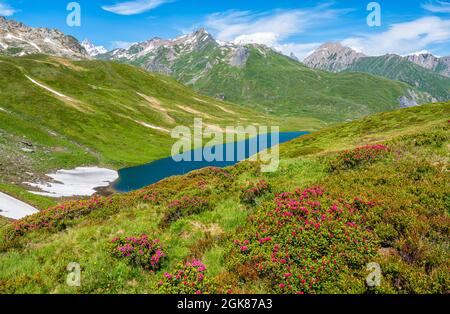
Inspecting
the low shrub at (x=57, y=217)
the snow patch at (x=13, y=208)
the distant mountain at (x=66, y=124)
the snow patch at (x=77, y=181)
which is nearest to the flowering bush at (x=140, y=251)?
the low shrub at (x=57, y=217)

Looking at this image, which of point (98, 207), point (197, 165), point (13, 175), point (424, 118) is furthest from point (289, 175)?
point (197, 165)

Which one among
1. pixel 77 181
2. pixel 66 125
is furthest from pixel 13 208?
pixel 66 125

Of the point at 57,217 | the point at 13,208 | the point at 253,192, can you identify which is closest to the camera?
the point at 253,192

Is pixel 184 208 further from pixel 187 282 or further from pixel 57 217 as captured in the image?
pixel 57 217

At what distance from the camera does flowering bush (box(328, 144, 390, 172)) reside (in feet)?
66.6

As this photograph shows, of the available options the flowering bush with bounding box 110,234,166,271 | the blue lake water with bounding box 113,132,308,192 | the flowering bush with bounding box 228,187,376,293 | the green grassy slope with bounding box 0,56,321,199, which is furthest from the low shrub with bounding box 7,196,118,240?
the blue lake water with bounding box 113,132,308,192

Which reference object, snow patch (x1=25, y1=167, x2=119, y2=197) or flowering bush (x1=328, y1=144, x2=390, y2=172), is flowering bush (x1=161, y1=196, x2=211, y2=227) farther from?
snow patch (x1=25, y1=167, x2=119, y2=197)

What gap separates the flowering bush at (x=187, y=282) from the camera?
9188mm

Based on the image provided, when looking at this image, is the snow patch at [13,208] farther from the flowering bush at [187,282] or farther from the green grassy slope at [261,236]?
the flowering bush at [187,282]

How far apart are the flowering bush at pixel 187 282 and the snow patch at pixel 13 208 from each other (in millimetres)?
39149

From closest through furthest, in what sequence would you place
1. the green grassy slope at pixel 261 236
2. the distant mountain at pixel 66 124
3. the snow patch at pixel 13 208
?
the green grassy slope at pixel 261 236
the snow patch at pixel 13 208
the distant mountain at pixel 66 124

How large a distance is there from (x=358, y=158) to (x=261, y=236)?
12455 millimetres

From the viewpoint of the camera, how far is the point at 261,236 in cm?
1184
